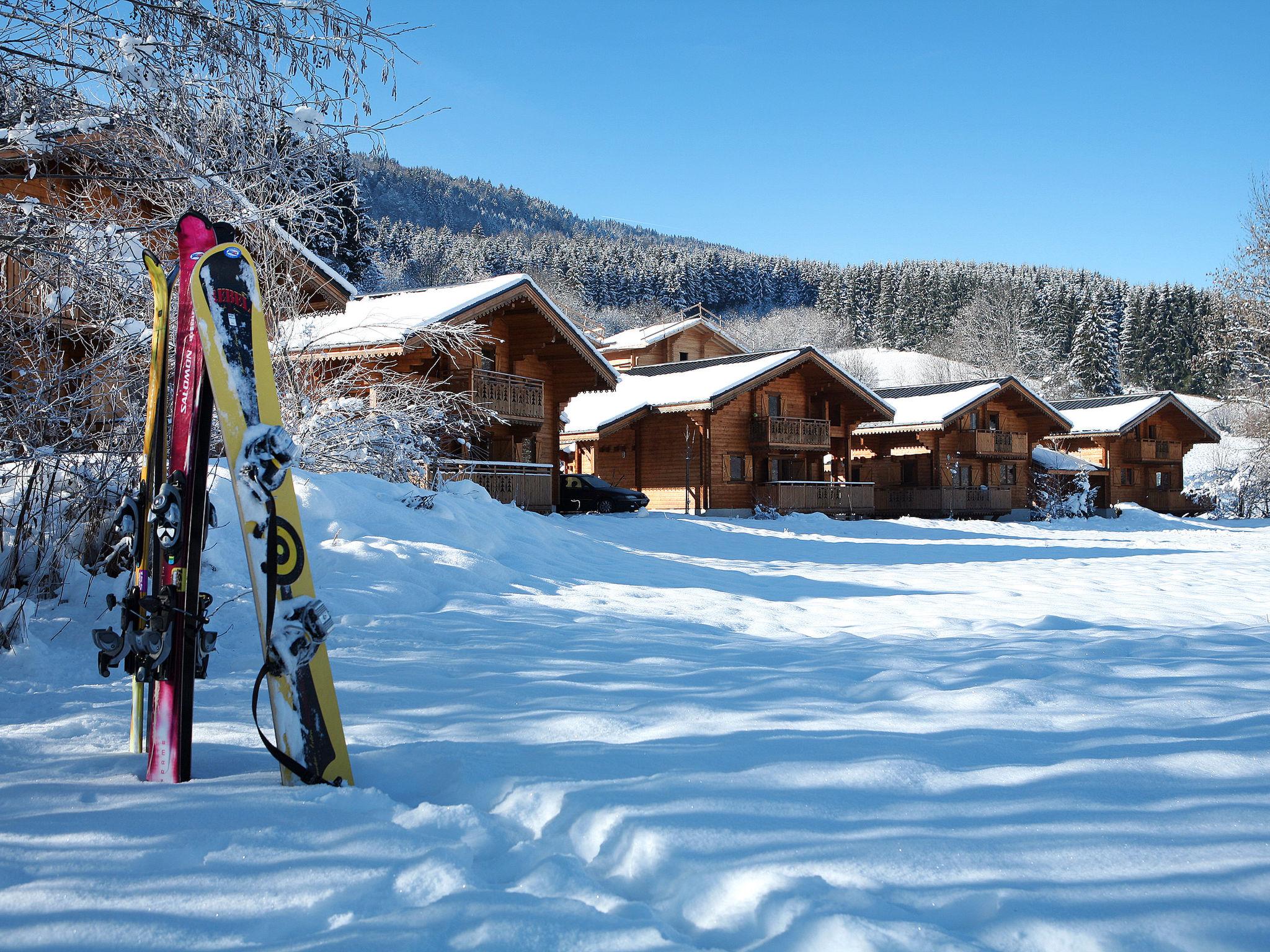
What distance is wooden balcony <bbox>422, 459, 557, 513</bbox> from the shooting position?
63.7 ft

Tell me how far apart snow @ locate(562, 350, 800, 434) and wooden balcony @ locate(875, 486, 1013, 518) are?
→ 31.9 feet

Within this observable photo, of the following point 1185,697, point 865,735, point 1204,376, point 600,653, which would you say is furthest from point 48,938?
point 1204,376

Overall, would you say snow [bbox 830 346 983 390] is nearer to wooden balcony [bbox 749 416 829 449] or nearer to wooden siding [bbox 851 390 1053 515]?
wooden siding [bbox 851 390 1053 515]

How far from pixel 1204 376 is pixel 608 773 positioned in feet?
292

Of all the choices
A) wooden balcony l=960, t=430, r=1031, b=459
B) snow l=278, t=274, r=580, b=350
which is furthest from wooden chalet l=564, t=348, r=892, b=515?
snow l=278, t=274, r=580, b=350

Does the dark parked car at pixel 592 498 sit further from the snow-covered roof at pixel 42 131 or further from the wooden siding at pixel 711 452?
the snow-covered roof at pixel 42 131

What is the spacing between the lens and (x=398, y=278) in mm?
81000

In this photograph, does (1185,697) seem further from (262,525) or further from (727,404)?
(727,404)

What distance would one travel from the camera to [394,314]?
62.7 feet

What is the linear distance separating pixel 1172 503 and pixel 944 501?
18.8 meters

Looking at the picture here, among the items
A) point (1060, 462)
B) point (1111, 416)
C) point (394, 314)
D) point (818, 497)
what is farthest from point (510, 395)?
point (1111, 416)

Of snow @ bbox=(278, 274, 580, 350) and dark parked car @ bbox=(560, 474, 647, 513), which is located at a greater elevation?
snow @ bbox=(278, 274, 580, 350)

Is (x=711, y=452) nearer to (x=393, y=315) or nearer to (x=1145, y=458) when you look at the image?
(x=393, y=315)

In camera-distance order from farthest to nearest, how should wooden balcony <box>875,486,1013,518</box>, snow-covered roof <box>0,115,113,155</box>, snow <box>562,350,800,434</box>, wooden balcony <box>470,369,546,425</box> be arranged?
wooden balcony <box>875,486,1013,518</box> < snow <box>562,350,800,434</box> < wooden balcony <box>470,369,546,425</box> < snow-covered roof <box>0,115,113,155</box>
